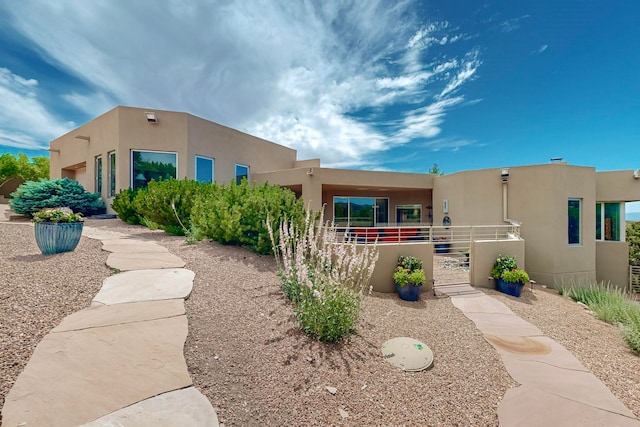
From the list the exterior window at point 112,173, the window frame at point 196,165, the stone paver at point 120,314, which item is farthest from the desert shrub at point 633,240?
the exterior window at point 112,173

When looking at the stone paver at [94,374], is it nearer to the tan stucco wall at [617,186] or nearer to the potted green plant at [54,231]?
the potted green plant at [54,231]

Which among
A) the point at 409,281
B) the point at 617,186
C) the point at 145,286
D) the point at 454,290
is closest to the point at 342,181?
the point at 454,290

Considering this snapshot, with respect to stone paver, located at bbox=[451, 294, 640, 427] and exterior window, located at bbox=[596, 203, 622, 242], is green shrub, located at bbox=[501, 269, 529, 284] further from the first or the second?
exterior window, located at bbox=[596, 203, 622, 242]

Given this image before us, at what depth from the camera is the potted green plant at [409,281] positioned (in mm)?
5699

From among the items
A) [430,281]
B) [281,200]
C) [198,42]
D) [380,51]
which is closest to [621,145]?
[380,51]

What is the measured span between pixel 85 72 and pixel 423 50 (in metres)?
12.3

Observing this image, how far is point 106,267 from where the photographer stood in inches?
157

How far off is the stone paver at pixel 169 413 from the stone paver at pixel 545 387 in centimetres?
273

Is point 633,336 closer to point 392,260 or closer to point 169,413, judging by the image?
point 392,260

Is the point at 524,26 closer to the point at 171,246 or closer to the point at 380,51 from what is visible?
the point at 380,51

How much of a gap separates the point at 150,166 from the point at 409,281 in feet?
37.5

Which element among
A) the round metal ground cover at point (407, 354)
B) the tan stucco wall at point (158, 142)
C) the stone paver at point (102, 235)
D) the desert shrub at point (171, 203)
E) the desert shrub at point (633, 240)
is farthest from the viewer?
the desert shrub at point (633, 240)

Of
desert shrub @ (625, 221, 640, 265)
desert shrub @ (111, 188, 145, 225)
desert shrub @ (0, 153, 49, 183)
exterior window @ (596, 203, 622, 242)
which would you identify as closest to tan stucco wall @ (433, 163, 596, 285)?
exterior window @ (596, 203, 622, 242)

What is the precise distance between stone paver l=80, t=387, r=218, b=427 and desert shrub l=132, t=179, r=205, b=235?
5.85 metres
